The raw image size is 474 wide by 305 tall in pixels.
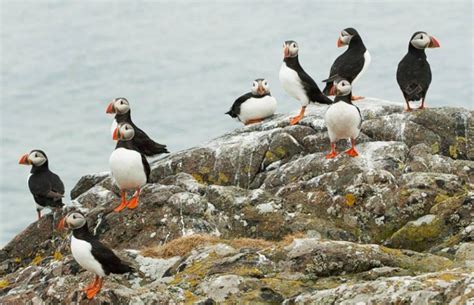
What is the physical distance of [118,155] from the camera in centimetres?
1617

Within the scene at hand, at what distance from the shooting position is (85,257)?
12969 millimetres

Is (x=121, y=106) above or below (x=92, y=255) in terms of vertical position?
above

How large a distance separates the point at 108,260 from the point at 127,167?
3336 mm

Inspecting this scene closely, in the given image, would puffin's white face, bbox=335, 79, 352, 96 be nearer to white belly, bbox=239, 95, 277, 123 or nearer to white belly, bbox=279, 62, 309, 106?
white belly, bbox=279, 62, 309, 106

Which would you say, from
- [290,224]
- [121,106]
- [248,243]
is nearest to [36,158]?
[121,106]

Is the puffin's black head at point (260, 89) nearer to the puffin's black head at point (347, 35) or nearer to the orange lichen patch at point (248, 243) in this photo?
the puffin's black head at point (347, 35)

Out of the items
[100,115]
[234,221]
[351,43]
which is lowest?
[100,115]

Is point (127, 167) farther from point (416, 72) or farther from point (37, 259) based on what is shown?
point (416, 72)

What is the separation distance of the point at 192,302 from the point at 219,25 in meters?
109

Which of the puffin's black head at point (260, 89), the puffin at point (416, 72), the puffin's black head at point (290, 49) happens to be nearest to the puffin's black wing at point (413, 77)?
the puffin at point (416, 72)

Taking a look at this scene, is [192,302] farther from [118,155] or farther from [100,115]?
[100,115]

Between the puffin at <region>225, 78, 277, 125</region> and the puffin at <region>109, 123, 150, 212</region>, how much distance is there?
4418mm

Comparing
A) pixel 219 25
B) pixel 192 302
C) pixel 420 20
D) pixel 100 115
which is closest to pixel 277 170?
pixel 192 302

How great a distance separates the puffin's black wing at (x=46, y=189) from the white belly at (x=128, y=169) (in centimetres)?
239
